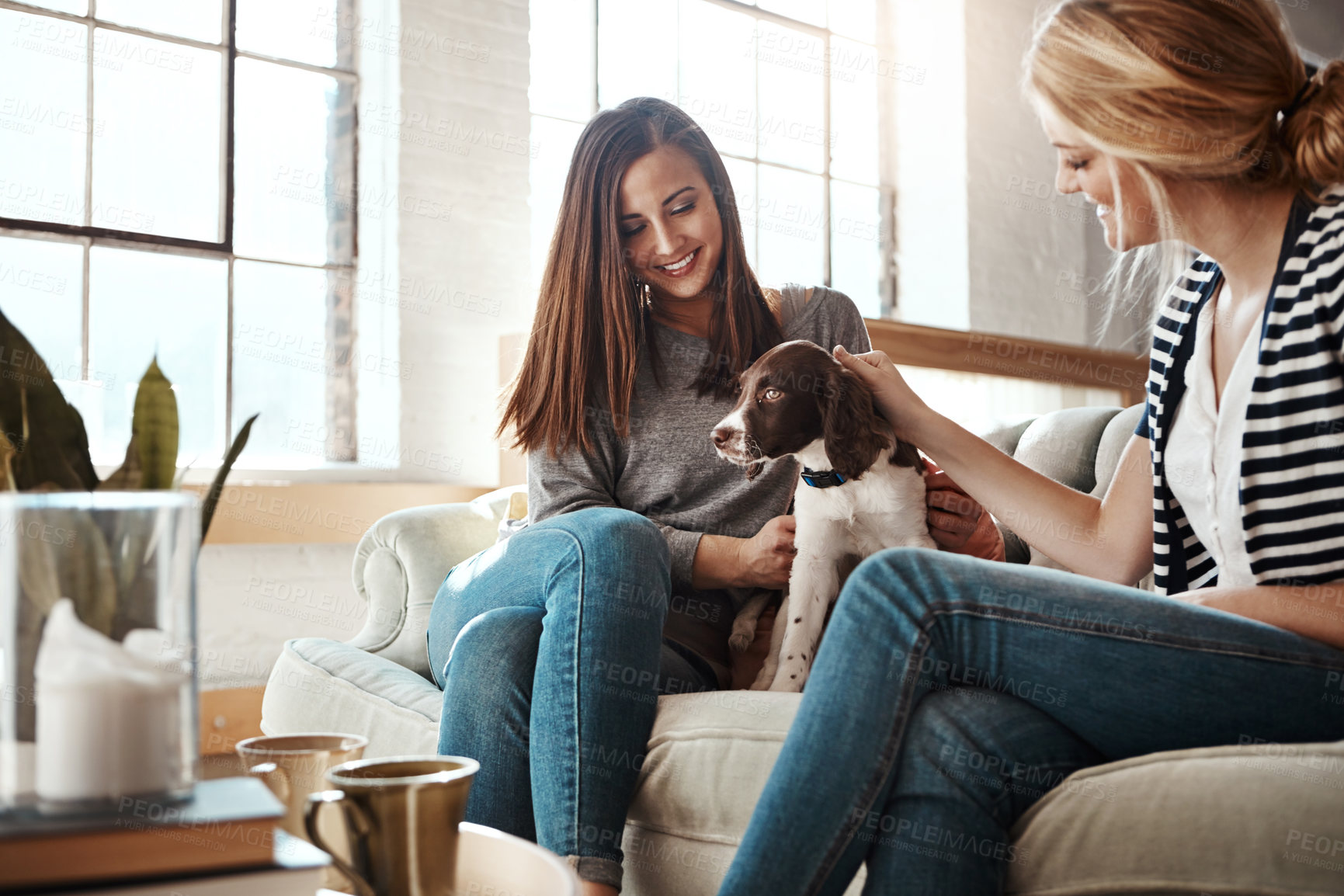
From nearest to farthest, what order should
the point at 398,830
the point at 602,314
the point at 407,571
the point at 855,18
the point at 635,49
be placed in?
1. the point at 398,830
2. the point at 602,314
3. the point at 407,571
4. the point at 635,49
5. the point at 855,18

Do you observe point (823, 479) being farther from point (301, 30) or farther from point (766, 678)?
point (301, 30)

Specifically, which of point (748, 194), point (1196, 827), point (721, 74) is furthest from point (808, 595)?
point (721, 74)

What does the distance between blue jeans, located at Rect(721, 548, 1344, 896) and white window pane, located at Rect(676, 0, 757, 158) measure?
13.0ft

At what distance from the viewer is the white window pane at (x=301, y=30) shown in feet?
11.2

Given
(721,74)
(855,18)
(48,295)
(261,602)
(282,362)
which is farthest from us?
(855,18)

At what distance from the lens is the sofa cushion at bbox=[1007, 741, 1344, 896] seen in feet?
3.06

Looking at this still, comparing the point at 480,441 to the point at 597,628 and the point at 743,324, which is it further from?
the point at 597,628

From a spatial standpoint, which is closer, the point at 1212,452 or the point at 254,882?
the point at 254,882

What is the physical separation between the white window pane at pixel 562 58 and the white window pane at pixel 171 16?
115 cm

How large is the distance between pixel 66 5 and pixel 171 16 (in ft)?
0.96

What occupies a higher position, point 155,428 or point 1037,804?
point 155,428

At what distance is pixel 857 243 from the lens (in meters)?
5.40

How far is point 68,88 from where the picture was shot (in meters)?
3.08

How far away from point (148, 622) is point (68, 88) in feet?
10.2
